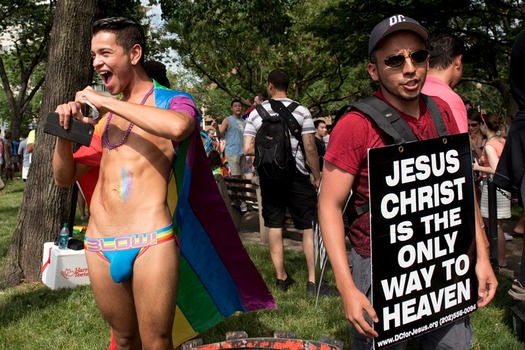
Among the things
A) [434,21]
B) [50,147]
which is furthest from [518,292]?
[434,21]

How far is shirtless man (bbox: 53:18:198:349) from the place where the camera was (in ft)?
9.01

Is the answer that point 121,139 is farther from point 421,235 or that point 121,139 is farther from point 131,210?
point 421,235

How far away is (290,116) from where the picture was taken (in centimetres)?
549

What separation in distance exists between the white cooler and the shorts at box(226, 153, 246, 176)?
6.39 m

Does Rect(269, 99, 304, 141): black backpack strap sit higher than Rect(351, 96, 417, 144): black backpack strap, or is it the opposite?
Rect(269, 99, 304, 141): black backpack strap

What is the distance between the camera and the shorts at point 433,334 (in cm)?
236

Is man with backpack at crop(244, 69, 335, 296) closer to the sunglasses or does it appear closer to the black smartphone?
the black smartphone

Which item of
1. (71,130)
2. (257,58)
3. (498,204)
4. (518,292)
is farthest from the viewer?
(257,58)

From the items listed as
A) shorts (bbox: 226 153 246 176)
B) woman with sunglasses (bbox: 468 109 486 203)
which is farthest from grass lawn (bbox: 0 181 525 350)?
shorts (bbox: 226 153 246 176)

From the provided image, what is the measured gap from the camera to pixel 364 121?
7.38 feet

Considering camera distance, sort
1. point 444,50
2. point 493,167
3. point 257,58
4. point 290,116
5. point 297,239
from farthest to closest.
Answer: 1. point 257,58
2. point 297,239
3. point 493,167
4. point 290,116
5. point 444,50

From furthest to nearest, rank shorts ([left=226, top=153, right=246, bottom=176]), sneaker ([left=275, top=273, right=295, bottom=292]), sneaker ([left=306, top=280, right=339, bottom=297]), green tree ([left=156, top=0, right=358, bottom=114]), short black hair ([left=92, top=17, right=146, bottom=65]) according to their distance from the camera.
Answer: green tree ([left=156, top=0, right=358, bottom=114]), shorts ([left=226, top=153, right=246, bottom=176]), sneaker ([left=275, top=273, right=295, bottom=292]), sneaker ([left=306, top=280, right=339, bottom=297]), short black hair ([left=92, top=17, right=146, bottom=65])

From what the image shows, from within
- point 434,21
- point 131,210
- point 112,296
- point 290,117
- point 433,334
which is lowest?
point 433,334

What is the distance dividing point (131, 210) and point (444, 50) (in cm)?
195
